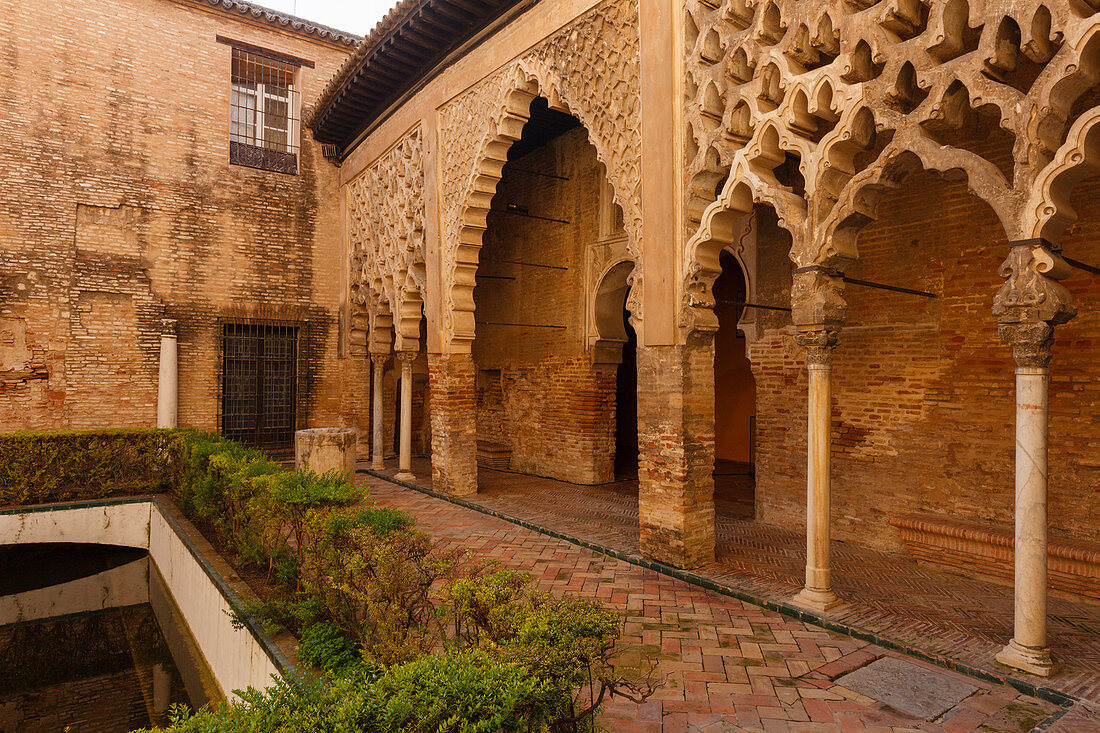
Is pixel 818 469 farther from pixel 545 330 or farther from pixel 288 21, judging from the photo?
pixel 288 21

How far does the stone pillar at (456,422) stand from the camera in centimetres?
995

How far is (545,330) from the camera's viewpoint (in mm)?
12305

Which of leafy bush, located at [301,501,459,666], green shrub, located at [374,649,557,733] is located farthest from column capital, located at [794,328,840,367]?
green shrub, located at [374,649,557,733]

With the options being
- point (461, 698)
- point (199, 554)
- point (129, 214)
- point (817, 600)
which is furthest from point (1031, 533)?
point (129, 214)

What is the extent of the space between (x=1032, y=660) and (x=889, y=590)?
5.52 ft

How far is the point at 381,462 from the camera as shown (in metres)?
13.0

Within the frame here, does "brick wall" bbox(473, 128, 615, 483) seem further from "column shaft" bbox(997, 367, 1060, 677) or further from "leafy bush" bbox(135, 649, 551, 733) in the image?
"leafy bush" bbox(135, 649, 551, 733)

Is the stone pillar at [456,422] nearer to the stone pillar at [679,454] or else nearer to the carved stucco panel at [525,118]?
the carved stucco panel at [525,118]

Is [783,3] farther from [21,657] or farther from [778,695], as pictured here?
[21,657]

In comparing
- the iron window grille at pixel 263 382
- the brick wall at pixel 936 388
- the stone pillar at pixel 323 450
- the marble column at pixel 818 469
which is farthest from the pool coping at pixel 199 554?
the brick wall at pixel 936 388

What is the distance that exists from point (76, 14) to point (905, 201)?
1369 cm

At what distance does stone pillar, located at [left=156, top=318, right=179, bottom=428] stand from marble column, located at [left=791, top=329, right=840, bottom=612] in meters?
11.4

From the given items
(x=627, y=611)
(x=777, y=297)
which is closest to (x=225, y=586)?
(x=627, y=611)

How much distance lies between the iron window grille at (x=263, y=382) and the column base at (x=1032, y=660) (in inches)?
499
